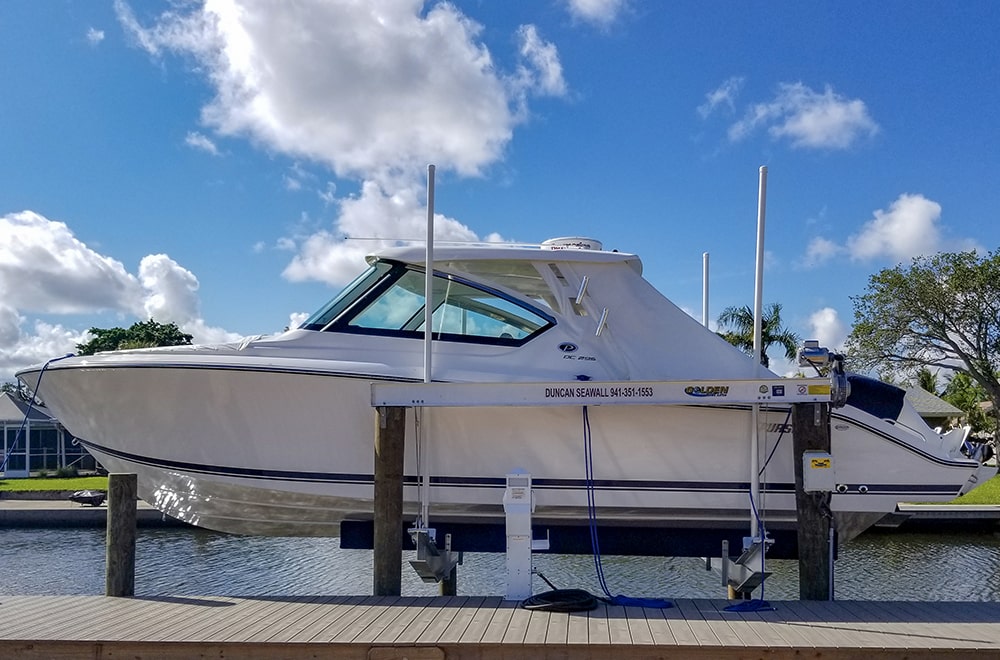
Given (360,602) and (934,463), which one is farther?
(934,463)

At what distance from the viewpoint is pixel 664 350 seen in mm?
6062

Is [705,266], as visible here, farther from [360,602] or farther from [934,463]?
[360,602]

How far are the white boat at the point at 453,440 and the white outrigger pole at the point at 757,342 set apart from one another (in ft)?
0.30

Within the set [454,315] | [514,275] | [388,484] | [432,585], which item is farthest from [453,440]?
[432,585]

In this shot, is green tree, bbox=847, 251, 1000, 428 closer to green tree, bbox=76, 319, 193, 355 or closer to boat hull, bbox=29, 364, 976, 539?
boat hull, bbox=29, 364, 976, 539

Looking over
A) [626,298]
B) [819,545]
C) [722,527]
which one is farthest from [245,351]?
[819,545]

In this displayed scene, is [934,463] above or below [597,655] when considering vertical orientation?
above

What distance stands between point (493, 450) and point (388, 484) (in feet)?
2.64

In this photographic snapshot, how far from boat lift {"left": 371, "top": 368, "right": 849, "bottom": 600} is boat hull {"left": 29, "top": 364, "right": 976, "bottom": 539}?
39 centimetres

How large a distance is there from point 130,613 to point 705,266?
5.25m

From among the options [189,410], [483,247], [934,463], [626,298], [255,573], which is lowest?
[255,573]

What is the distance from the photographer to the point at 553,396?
5148mm

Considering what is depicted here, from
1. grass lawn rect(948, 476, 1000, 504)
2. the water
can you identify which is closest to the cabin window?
the water

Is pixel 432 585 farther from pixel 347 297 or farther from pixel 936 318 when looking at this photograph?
pixel 936 318
